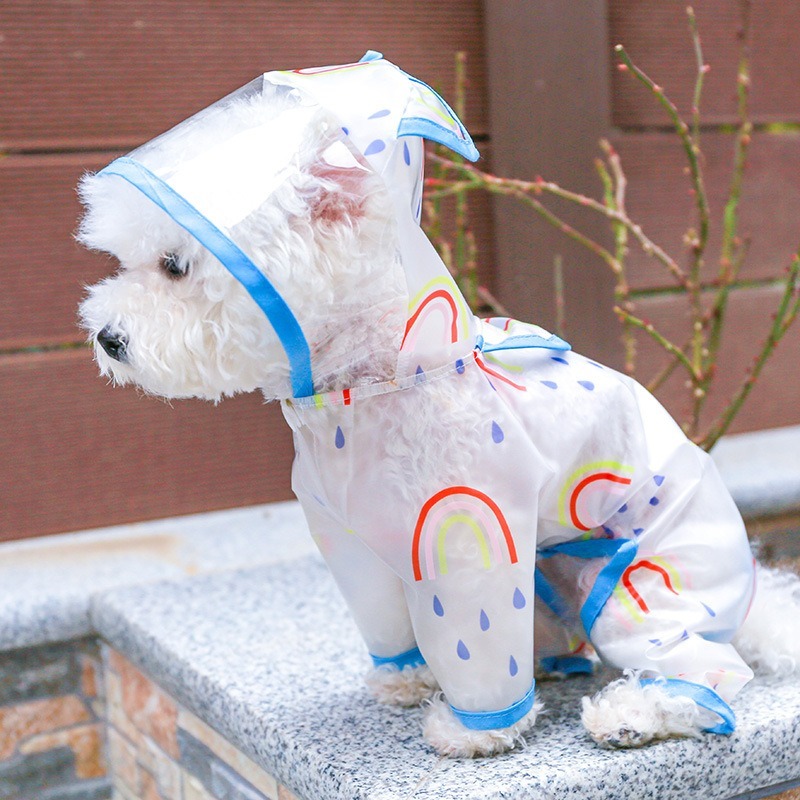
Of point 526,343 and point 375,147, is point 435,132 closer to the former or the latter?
point 375,147

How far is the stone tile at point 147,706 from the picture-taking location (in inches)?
68.4

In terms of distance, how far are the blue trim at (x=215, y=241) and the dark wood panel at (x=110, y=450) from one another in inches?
50.6

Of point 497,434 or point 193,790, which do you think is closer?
point 497,434

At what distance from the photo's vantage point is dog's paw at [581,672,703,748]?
1204 millimetres

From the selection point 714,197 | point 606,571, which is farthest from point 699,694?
point 714,197

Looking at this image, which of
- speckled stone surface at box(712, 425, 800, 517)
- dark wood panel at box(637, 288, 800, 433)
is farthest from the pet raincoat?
dark wood panel at box(637, 288, 800, 433)

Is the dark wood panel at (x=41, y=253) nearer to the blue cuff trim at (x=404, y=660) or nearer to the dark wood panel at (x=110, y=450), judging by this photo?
the dark wood panel at (x=110, y=450)

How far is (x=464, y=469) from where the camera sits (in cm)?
116

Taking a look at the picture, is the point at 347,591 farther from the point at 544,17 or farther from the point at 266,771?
the point at 544,17

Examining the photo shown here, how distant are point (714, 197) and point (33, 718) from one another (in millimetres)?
2165

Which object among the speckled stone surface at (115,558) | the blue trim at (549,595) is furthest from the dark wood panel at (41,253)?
the blue trim at (549,595)

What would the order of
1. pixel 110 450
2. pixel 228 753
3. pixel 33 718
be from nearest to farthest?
pixel 228 753 → pixel 33 718 → pixel 110 450

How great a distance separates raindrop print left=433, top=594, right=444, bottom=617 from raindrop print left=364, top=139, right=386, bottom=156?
498 mm

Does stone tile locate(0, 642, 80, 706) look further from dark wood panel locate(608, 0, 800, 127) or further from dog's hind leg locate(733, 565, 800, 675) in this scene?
dark wood panel locate(608, 0, 800, 127)
